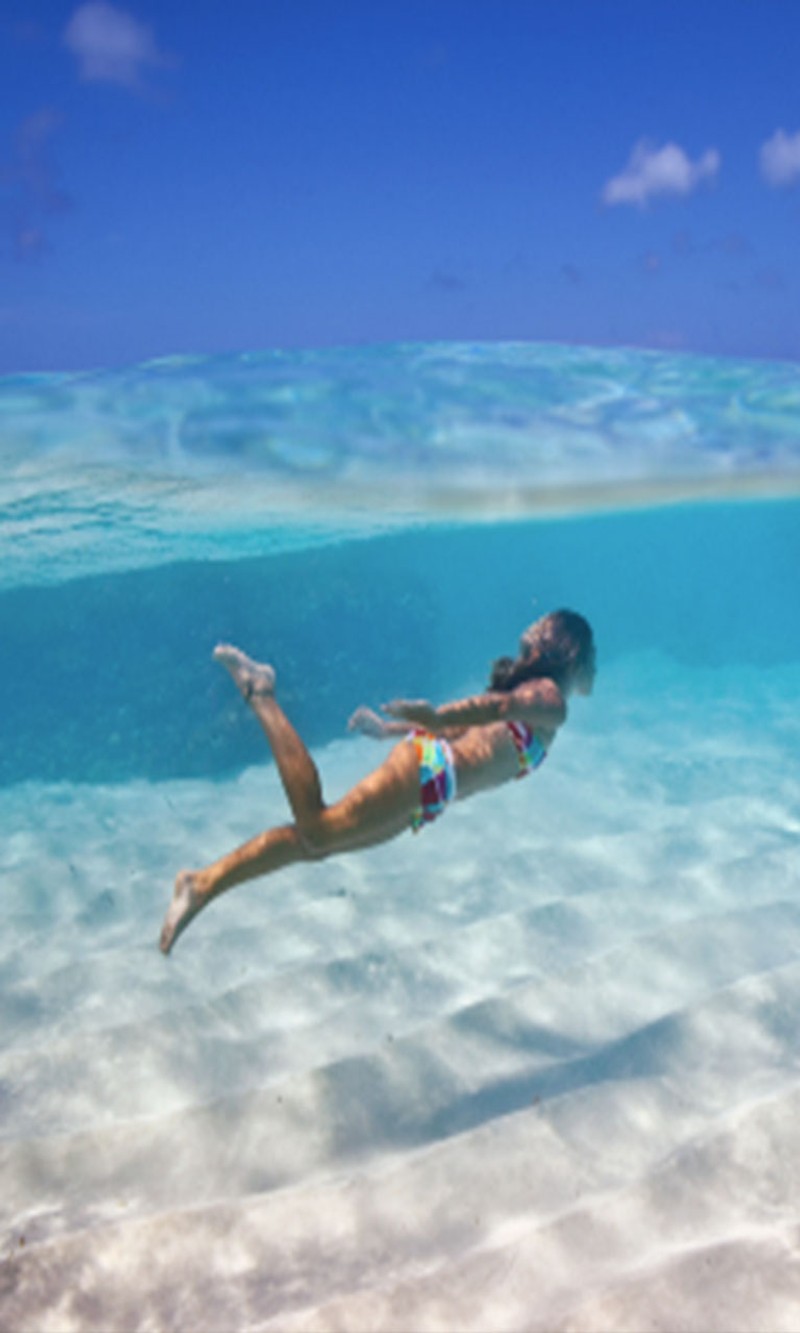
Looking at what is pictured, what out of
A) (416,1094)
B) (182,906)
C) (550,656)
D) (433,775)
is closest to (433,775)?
(433,775)

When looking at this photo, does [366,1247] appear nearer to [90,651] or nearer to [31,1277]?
[31,1277]

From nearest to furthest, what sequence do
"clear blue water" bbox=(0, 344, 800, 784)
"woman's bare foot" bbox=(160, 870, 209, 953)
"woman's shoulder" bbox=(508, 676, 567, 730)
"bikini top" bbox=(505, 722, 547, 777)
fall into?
"woman's bare foot" bbox=(160, 870, 209, 953) → "woman's shoulder" bbox=(508, 676, 567, 730) → "bikini top" bbox=(505, 722, 547, 777) → "clear blue water" bbox=(0, 344, 800, 784)

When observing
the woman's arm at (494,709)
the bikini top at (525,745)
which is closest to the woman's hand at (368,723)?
the woman's arm at (494,709)

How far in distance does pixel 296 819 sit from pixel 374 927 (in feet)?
9.53

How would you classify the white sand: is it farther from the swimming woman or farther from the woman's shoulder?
the woman's shoulder

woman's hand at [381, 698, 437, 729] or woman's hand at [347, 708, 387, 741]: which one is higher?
woman's hand at [381, 698, 437, 729]

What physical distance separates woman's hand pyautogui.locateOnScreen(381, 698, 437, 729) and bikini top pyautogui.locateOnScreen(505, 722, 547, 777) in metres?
0.88

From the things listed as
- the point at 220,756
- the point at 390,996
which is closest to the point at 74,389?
the point at 220,756

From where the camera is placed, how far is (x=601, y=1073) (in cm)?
510

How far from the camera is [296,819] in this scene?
16.5 feet

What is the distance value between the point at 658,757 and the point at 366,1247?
11772 millimetres

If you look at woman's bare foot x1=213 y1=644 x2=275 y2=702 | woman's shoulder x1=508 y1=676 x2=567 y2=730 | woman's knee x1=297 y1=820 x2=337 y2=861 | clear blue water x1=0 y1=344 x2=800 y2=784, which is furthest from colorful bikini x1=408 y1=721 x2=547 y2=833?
clear blue water x1=0 y1=344 x2=800 y2=784

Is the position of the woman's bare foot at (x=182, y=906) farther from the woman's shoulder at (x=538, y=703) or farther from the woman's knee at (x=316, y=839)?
the woman's shoulder at (x=538, y=703)

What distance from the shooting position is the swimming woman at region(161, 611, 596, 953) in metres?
4.96
